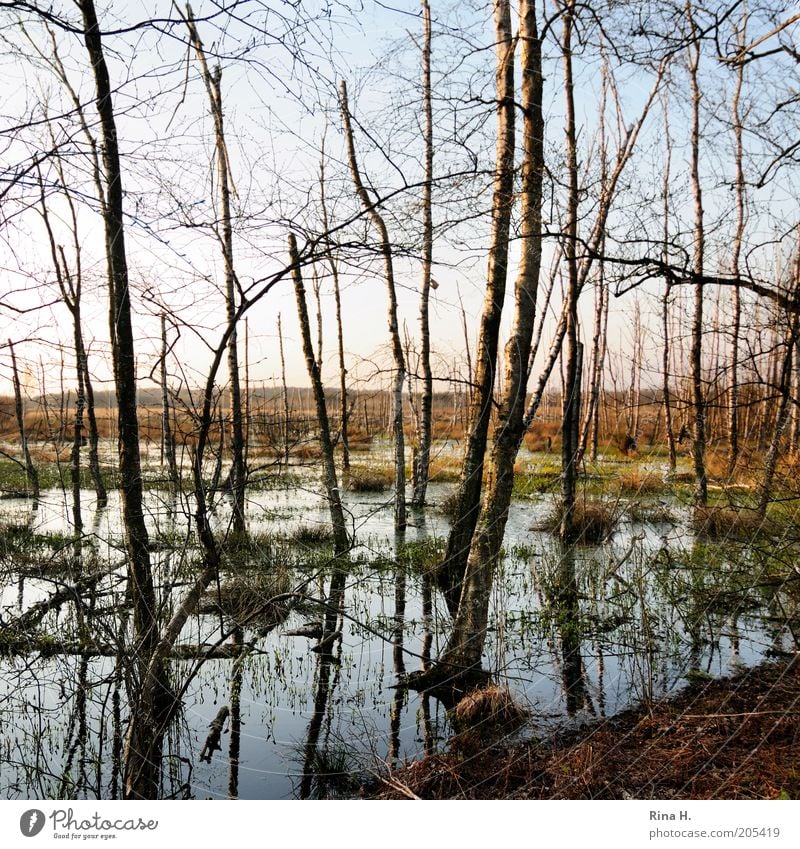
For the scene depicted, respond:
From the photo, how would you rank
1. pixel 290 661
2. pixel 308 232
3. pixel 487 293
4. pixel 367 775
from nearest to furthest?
pixel 308 232 < pixel 367 775 < pixel 487 293 < pixel 290 661

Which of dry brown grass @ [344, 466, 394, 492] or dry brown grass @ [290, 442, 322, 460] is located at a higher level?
dry brown grass @ [290, 442, 322, 460]

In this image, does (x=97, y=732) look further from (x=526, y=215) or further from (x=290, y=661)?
(x=526, y=215)

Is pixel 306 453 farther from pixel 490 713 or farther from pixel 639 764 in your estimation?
pixel 639 764

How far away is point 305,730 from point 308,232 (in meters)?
2.28

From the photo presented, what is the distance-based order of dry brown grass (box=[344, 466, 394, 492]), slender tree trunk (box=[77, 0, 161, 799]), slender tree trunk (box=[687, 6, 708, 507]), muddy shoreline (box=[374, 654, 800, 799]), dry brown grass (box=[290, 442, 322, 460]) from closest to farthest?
muddy shoreline (box=[374, 654, 800, 799]) → slender tree trunk (box=[77, 0, 161, 799]) → dry brown grass (box=[290, 442, 322, 460]) → slender tree trunk (box=[687, 6, 708, 507]) → dry brown grass (box=[344, 466, 394, 492])

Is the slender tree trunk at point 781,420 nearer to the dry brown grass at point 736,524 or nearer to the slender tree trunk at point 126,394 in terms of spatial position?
the dry brown grass at point 736,524

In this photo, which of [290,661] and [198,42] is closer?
[198,42]

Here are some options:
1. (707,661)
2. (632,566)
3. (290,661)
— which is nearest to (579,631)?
(707,661)

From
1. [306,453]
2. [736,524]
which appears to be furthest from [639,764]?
[306,453]

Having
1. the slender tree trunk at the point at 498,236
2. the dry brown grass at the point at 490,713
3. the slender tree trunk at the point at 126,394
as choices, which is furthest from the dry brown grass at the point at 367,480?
the slender tree trunk at the point at 126,394

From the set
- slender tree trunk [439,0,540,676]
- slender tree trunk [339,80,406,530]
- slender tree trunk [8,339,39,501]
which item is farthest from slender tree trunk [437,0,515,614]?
slender tree trunk [8,339,39,501]

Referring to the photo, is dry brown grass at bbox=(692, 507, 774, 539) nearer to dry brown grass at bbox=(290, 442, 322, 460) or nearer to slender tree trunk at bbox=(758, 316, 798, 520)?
slender tree trunk at bbox=(758, 316, 798, 520)

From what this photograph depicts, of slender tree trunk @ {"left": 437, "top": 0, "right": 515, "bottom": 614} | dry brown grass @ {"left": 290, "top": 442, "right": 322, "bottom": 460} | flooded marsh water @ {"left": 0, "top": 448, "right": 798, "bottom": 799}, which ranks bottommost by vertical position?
flooded marsh water @ {"left": 0, "top": 448, "right": 798, "bottom": 799}

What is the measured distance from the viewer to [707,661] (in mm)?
3902
